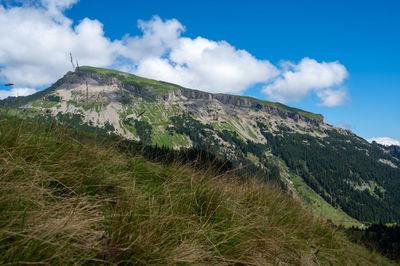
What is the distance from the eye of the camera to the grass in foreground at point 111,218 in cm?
192

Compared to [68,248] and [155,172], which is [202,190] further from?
[68,248]

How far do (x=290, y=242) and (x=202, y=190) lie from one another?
1.84 meters

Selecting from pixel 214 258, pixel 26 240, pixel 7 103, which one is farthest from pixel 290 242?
pixel 7 103

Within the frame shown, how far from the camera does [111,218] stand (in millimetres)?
2582

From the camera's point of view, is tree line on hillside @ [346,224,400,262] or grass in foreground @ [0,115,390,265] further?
tree line on hillside @ [346,224,400,262]

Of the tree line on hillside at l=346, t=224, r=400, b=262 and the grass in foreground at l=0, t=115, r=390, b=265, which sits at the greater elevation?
the grass in foreground at l=0, t=115, r=390, b=265

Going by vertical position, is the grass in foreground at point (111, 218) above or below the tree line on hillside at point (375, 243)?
above

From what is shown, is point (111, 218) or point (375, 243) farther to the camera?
point (375, 243)

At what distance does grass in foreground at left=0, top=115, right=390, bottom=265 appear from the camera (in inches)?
75.7

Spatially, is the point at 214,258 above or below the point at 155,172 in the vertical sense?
below

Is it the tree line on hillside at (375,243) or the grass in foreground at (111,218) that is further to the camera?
the tree line on hillside at (375,243)

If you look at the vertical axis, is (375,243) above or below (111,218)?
below

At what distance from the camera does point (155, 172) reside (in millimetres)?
A: 5465

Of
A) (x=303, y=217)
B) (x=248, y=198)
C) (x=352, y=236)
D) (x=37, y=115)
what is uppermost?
(x=37, y=115)
